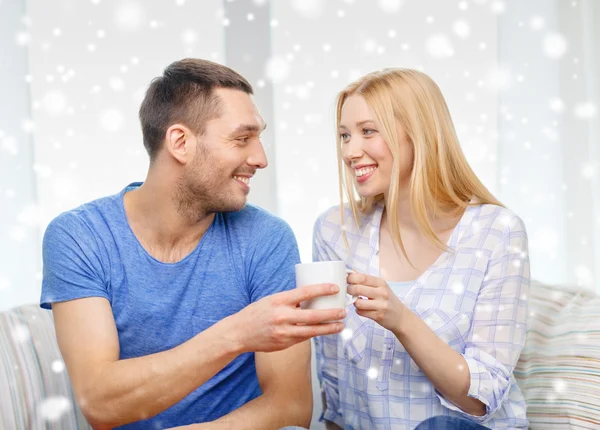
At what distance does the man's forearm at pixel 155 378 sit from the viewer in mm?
1098

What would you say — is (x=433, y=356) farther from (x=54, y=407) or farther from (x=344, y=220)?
(x=54, y=407)

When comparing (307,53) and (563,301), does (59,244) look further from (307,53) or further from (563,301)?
(307,53)

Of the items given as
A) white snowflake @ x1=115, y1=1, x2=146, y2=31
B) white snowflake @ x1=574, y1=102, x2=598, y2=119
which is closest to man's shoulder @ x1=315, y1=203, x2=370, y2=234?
white snowflake @ x1=115, y1=1, x2=146, y2=31

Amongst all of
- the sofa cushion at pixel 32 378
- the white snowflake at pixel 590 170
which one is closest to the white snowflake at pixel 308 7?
the white snowflake at pixel 590 170

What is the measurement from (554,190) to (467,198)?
1.07 metres

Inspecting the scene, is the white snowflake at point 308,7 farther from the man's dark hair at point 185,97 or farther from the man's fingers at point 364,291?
the man's fingers at point 364,291

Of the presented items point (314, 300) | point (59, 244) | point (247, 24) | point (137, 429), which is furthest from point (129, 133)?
point (314, 300)

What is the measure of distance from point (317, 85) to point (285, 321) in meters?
1.48

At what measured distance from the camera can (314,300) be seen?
101 centimetres

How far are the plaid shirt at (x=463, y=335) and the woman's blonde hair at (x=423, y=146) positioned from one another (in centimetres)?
6

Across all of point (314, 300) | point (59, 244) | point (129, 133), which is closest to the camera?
point (314, 300)

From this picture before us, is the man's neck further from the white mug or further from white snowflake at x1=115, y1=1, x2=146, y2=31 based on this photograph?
white snowflake at x1=115, y1=1, x2=146, y2=31

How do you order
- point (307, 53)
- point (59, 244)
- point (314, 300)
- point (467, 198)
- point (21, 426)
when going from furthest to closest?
point (307, 53), point (467, 198), point (21, 426), point (59, 244), point (314, 300)

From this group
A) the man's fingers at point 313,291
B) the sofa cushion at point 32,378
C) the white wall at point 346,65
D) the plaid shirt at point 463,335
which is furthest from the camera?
the white wall at point 346,65
